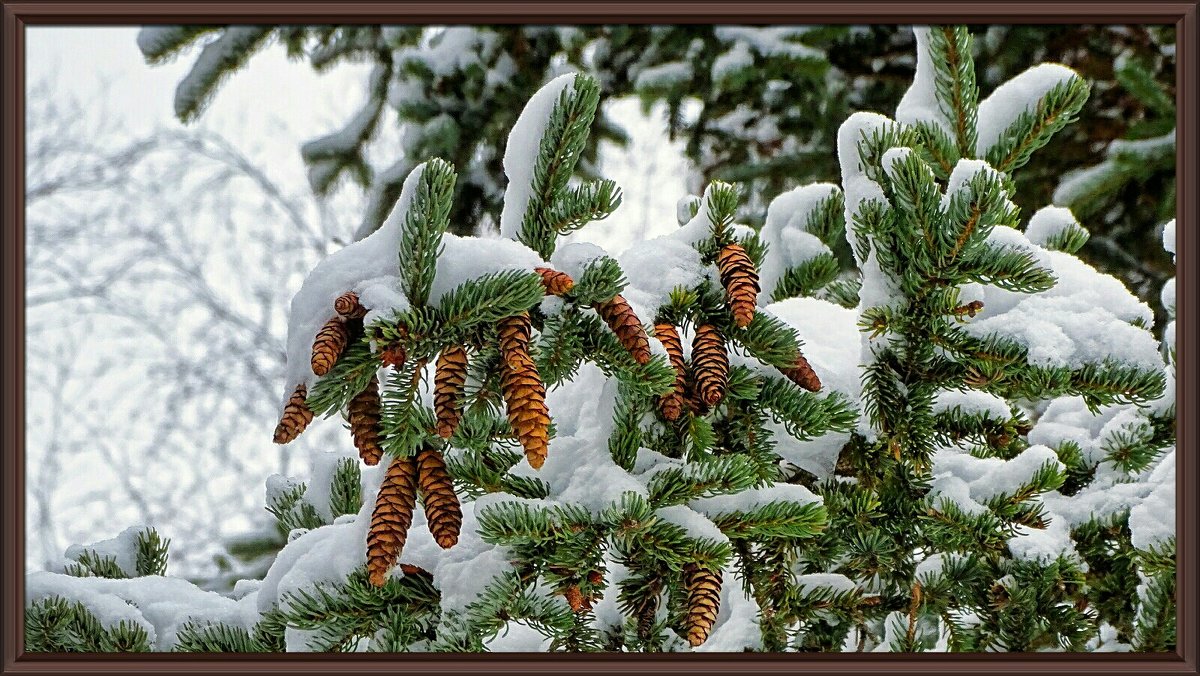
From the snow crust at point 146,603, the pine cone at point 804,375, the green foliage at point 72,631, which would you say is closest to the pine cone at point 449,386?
the pine cone at point 804,375

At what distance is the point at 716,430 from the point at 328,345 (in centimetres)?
58

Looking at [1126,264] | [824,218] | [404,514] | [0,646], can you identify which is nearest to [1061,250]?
[824,218]

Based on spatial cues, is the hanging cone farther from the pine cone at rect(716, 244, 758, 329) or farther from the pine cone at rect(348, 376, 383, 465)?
the pine cone at rect(348, 376, 383, 465)

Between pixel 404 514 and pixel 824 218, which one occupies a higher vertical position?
pixel 824 218

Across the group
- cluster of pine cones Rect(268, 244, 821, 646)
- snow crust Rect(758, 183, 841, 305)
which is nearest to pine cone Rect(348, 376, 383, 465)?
cluster of pine cones Rect(268, 244, 821, 646)

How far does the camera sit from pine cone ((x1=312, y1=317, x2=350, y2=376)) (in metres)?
0.97

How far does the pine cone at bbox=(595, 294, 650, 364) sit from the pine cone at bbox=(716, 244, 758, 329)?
14cm

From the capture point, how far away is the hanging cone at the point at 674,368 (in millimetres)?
1172

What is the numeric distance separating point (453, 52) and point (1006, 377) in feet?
9.85
